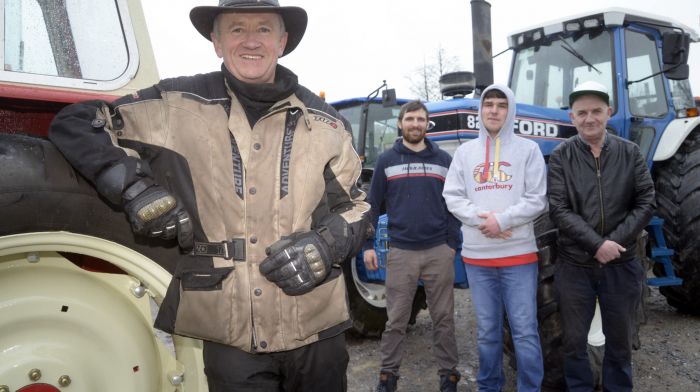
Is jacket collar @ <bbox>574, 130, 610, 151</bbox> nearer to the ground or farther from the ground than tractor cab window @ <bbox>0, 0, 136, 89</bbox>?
nearer to the ground

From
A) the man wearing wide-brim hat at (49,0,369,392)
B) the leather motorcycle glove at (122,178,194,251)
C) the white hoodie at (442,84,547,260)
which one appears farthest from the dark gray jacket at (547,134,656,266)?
the leather motorcycle glove at (122,178,194,251)

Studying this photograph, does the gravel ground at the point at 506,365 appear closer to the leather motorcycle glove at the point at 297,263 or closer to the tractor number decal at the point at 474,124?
the tractor number decal at the point at 474,124

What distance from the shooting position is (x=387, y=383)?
3.18 meters

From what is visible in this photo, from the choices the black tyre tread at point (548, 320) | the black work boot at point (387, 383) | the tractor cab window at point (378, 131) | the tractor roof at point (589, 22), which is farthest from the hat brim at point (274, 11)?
the tractor cab window at point (378, 131)

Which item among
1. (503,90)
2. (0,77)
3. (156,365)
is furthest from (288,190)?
(503,90)

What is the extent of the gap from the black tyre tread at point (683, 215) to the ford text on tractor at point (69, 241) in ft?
12.6

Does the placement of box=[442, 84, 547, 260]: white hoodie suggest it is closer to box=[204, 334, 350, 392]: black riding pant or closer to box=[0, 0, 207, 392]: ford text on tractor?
box=[204, 334, 350, 392]: black riding pant

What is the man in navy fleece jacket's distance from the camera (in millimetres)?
3248

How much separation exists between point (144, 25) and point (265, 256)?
945 mm

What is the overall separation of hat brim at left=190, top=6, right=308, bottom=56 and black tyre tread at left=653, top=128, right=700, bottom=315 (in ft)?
11.7

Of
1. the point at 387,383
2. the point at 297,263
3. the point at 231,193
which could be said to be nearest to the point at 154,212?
the point at 231,193

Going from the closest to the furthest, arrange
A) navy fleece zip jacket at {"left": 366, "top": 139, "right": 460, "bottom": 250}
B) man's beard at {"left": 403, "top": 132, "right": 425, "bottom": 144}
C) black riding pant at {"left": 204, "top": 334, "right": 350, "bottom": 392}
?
black riding pant at {"left": 204, "top": 334, "right": 350, "bottom": 392} < navy fleece zip jacket at {"left": 366, "top": 139, "right": 460, "bottom": 250} < man's beard at {"left": 403, "top": 132, "right": 425, "bottom": 144}

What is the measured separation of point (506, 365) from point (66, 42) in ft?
10.3

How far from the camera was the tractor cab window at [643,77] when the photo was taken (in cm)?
457
